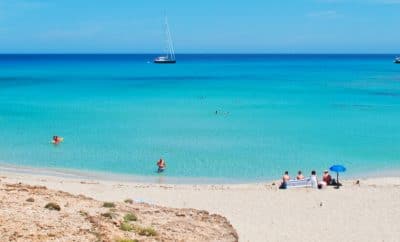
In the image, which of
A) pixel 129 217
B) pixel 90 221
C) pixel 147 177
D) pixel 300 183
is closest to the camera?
pixel 90 221

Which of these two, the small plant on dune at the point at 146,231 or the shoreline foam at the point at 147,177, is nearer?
the small plant on dune at the point at 146,231

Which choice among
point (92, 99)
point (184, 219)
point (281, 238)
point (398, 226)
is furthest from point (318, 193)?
point (92, 99)

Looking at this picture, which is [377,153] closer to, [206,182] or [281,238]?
[206,182]

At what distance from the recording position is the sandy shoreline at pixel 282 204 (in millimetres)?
18641

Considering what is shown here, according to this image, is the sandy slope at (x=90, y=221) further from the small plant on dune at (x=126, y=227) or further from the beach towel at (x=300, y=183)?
the beach towel at (x=300, y=183)

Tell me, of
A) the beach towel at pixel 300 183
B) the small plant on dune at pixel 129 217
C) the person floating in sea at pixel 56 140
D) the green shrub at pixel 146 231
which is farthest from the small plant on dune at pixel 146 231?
the person floating in sea at pixel 56 140

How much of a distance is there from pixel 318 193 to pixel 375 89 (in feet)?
214

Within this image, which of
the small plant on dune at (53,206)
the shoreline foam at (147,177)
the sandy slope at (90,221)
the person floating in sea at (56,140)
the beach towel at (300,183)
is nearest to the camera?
the sandy slope at (90,221)

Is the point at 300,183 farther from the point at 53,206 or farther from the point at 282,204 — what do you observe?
the point at 53,206

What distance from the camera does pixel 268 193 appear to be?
2395cm

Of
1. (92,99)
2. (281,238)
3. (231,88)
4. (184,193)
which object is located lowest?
(281,238)

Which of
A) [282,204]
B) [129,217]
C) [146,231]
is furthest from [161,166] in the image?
[146,231]

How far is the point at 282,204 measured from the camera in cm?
2212

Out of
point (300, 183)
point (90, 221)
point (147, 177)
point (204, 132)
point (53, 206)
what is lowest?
point (90, 221)
